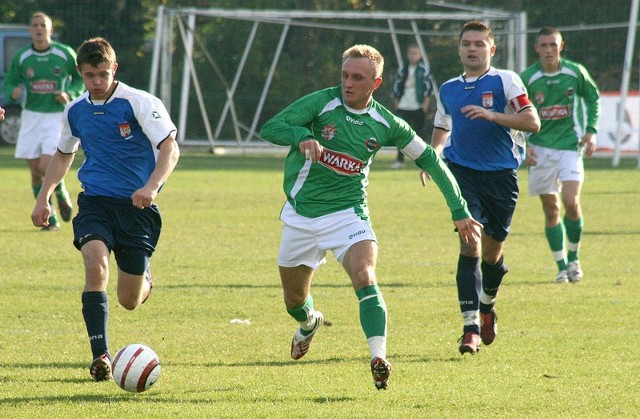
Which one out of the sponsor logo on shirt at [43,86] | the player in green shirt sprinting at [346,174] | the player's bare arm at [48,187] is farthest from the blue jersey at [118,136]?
the sponsor logo on shirt at [43,86]

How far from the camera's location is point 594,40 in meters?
32.9

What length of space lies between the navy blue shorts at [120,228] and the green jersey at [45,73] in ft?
23.2

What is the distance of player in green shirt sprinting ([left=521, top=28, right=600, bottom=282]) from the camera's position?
10.8 meters

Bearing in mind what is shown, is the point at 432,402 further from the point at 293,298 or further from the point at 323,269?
the point at 323,269

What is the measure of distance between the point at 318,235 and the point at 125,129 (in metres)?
1.30

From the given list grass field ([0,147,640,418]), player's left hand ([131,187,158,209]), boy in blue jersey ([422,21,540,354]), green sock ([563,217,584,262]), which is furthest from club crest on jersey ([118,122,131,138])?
green sock ([563,217,584,262])

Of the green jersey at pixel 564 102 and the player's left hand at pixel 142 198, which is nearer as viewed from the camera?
the player's left hand at pixel 142 198

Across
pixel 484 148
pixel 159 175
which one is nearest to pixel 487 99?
pixel 484 148

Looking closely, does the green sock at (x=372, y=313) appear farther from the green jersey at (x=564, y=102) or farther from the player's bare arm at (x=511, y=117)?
the green jersey at (x=564, y=102)

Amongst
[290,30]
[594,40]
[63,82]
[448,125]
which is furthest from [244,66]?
[448,125]

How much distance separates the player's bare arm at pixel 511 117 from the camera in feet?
23.8

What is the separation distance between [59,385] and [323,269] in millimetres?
5282

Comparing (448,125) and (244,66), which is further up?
(448,125)

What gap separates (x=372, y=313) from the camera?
6.25 metres
